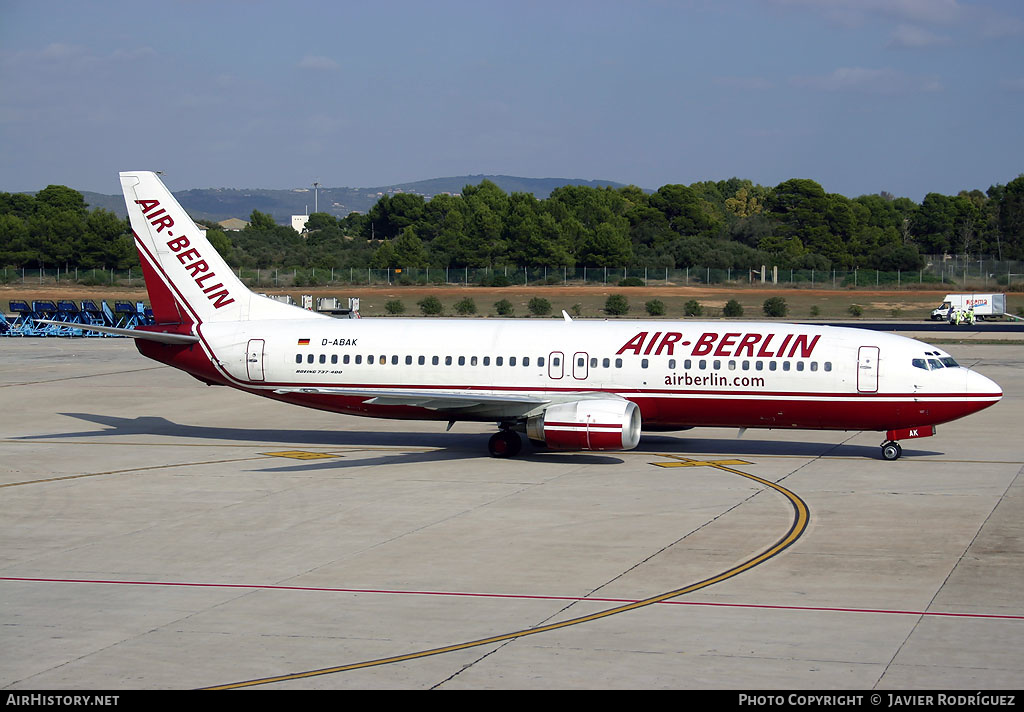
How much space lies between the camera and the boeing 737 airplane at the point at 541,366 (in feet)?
101

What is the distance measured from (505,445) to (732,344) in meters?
7.38

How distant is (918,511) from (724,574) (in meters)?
7.63

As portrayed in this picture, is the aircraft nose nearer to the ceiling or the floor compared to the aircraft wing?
nearer to the ceiling

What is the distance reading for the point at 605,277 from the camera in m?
139

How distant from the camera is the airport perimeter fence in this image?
13375cm

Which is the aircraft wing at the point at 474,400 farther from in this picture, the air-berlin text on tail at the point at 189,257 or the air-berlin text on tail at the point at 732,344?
the air-berlin text on tail at the point at 189,257

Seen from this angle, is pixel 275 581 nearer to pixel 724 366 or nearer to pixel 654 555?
pixel 654 555

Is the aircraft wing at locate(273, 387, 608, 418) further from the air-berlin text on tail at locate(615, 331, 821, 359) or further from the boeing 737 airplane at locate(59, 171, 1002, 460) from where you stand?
the air-berlin text on tail at locate(615, 331, 821, 359)

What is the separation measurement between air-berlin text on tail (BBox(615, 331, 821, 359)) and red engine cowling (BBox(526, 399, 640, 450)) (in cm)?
249

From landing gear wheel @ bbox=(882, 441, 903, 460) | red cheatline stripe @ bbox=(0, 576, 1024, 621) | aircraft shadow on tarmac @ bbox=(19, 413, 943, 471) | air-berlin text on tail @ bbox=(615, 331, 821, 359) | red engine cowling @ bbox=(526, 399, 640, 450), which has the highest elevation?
air-berlin text on tail @ bbox=(615, 331, 821, 359)

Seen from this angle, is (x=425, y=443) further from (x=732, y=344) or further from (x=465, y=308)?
(x=465, y=308)

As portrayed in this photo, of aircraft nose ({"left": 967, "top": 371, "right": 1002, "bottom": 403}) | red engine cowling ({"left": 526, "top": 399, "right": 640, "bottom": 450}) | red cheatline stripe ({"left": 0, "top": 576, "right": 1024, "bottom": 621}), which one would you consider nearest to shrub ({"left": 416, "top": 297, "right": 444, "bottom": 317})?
red engine cowling ({"left": 526, "top": 399, "right": 640, "bottom": 450})

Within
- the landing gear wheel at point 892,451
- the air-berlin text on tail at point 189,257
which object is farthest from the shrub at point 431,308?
the landing gear wheel at point 892,451
